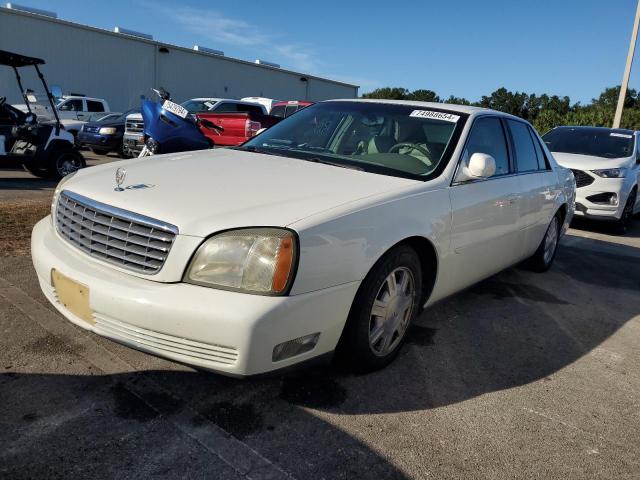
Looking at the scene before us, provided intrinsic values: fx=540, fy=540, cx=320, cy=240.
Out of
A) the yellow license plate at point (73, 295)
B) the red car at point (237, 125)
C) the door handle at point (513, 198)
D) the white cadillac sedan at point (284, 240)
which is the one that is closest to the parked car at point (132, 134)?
the red car at point (237, 125)

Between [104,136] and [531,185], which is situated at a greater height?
[531,185]

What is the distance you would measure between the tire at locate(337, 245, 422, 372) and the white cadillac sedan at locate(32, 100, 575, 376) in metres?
0.01

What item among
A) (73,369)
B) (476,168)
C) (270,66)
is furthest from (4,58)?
(270,66)

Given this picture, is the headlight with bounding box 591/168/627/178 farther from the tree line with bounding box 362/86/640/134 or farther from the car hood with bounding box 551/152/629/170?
the tree line with bounding box 362/86/640/134

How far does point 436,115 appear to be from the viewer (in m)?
3.70

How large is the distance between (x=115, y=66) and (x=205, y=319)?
27745 mm

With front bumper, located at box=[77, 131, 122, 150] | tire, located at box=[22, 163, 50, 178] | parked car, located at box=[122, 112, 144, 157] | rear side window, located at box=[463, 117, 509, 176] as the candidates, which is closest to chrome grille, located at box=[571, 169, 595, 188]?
rear side window, located at box=[463, 117, 509, 176]

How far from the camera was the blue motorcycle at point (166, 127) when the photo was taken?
593 centimetres

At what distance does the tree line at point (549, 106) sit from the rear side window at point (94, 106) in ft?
78.8

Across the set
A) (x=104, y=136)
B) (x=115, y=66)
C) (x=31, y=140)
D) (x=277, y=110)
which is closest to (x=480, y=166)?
(x=31, y=140)

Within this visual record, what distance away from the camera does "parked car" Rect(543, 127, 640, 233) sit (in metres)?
7.97

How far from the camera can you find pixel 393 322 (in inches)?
115

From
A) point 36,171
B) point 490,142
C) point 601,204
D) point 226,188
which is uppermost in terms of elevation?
point 490,142

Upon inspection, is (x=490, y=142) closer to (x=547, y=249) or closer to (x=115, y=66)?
(x=547, y=249)
